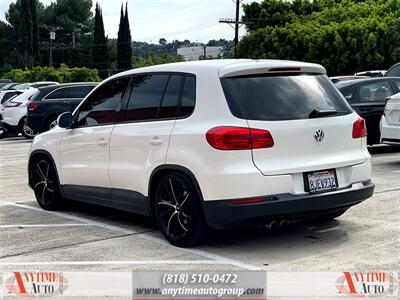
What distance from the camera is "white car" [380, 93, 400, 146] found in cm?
1074

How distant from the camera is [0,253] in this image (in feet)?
20.4

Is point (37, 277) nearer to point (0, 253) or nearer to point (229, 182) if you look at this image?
point (0, 253)

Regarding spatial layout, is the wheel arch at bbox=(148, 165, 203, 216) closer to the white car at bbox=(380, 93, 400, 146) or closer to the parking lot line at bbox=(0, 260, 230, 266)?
the parking lot line at bbox=(0, 260, 230, 266)

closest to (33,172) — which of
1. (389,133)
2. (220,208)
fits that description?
(220,208)

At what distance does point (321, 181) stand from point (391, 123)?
17.9 ft

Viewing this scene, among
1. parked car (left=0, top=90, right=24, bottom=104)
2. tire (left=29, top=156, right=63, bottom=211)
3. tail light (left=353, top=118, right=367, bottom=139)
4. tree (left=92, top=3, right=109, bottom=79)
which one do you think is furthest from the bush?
tail light (left=353, top=118, right=367, bottom=139)

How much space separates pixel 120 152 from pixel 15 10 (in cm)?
8842

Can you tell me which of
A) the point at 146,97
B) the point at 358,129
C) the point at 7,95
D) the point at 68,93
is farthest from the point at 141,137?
the point at 7,95

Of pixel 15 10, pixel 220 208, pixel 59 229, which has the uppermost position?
pixel 15 10

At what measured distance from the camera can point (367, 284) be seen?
191 inches

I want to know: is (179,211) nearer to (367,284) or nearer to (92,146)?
(92,146)

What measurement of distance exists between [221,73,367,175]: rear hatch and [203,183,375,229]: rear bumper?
257mm

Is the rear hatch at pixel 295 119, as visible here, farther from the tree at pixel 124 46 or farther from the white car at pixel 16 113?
the tree at pixel 124 46

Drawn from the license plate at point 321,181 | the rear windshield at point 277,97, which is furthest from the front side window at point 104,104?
the license plate at point 321,181
